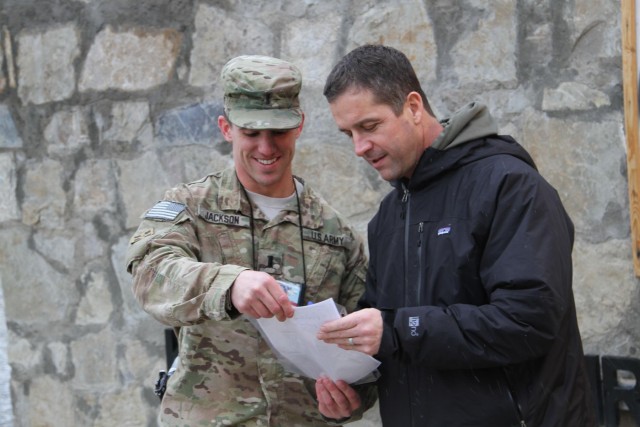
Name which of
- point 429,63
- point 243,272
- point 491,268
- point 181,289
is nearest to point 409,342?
point 491,268

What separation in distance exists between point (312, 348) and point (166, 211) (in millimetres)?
553

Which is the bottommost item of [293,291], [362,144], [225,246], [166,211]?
[293,291]

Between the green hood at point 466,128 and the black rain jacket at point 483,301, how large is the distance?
13 millimetres

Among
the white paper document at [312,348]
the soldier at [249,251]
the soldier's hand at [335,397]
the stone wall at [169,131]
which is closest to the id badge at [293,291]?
the soldier at [249,251]

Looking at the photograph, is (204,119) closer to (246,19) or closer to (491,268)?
(246,19)

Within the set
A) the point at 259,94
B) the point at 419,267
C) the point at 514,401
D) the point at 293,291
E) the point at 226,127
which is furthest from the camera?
the point at 226,127

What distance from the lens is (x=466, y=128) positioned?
2.32 meters

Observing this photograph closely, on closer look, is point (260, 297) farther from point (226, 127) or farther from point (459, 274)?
point (226, 127)

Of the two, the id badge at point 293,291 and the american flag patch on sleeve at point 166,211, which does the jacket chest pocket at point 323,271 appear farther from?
the american flag patch on sleeve at point 166,211

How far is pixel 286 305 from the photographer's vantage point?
2.18 metres

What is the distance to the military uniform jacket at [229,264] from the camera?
247 cm

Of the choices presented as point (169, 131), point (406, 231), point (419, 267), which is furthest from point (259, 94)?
point (169, 131)

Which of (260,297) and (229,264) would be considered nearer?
(260,297)

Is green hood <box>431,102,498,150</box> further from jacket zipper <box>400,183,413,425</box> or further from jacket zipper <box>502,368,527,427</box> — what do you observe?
jacket zipper <box>502,368,527,427</box>
